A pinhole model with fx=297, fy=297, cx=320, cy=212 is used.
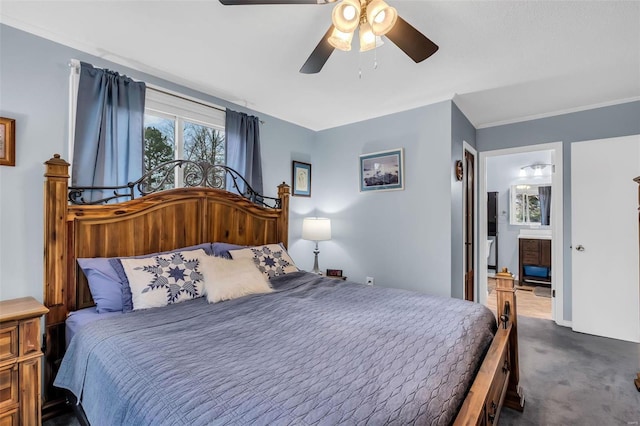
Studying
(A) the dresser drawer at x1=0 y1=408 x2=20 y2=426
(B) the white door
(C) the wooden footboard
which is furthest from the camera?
(B) the white door

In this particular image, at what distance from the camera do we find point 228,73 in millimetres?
2633

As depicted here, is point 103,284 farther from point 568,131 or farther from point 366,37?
point 568,131

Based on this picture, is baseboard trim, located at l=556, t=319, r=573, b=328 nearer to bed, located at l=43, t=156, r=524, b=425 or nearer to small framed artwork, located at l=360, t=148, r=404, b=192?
bed, located at l=43, t=156, r=524, b=425

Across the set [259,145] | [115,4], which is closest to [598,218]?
[259,145]

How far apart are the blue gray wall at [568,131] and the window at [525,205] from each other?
2.71m

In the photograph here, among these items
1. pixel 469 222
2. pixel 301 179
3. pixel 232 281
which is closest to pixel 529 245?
pixel 469 222

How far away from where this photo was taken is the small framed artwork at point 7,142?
1.86 meters

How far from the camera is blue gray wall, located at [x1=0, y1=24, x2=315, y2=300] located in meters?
1.89

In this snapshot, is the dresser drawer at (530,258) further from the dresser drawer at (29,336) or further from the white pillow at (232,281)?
the dresser drawer at (29,336)

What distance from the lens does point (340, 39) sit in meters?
1.63

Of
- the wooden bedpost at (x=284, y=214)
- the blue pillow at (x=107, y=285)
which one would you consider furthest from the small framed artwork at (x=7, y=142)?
the wooden bedpost at (x=284, y=214)

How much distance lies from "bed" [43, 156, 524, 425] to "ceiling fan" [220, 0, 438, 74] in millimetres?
1529

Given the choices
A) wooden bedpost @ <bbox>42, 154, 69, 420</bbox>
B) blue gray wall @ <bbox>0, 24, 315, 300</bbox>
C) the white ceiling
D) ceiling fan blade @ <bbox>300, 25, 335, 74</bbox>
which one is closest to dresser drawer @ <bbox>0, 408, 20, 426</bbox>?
wooden bedpost @ <bbox>42, 154, 69, 420</bbox>

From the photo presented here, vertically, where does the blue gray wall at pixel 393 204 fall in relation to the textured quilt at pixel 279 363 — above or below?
above
